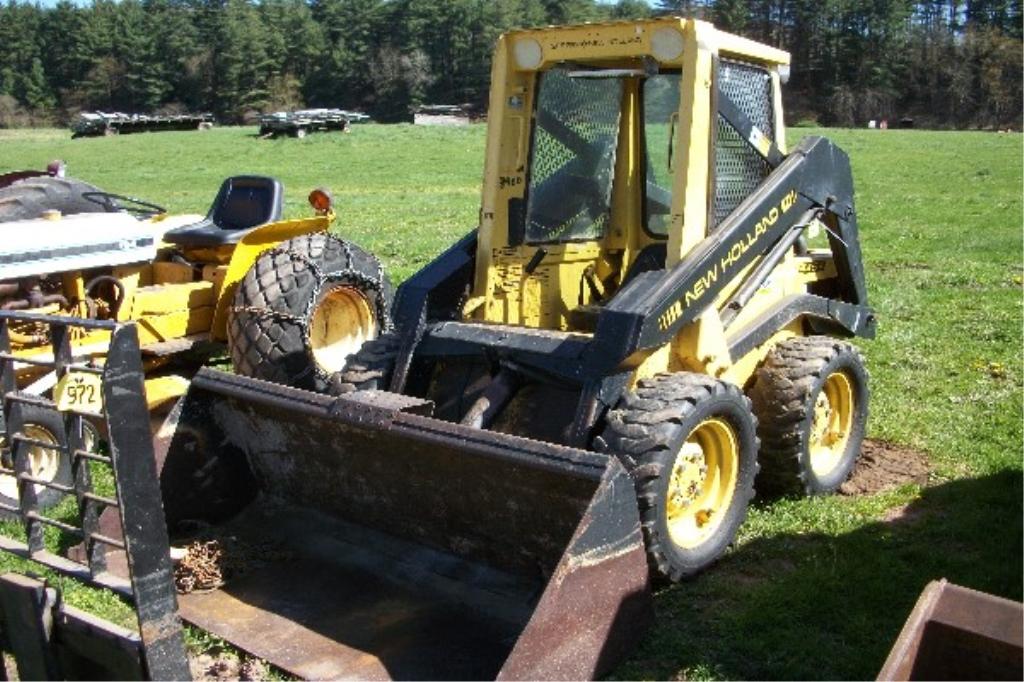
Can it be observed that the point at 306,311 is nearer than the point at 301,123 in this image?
Yes

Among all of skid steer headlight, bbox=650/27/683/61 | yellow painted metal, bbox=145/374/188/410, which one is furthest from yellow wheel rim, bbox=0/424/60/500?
skid steer headlight, bbox=650/27/683/61

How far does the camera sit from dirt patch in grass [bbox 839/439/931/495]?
618 cm

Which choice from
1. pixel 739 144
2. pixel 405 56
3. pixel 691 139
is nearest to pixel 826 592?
pixel 691 139

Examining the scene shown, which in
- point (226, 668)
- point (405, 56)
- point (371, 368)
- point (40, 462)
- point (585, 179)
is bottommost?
point (226, 668)

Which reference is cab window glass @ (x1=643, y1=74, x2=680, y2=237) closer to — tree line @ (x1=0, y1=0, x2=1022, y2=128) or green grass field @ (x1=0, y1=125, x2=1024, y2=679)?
green grass field @ (x1=0, y1=125, x2=1024, y2=679)

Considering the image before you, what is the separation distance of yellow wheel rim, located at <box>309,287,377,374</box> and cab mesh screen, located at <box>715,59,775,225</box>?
2.83 metres

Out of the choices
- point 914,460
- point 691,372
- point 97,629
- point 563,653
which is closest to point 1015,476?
point 914,460

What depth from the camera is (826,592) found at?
15.8 ft

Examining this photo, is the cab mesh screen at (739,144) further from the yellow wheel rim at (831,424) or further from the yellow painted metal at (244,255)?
the yellow painted metal at (244,255)

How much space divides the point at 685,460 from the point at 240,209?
452 centimetres

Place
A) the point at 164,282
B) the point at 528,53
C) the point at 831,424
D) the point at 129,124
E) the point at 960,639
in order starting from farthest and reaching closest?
the point at 129,124, the point at 164,282, the point at 831,424, the point at 528,53, the point at 960,639

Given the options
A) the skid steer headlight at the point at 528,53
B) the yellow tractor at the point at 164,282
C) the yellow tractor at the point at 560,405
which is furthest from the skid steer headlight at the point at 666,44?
the yellow tractor at the point at 164,282

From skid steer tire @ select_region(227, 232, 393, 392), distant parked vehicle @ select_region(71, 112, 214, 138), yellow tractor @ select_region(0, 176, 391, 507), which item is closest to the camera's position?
yellow tractor @ select_region(0, 176, 391, 507)

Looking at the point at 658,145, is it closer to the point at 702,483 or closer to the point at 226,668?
the point at 702,483
